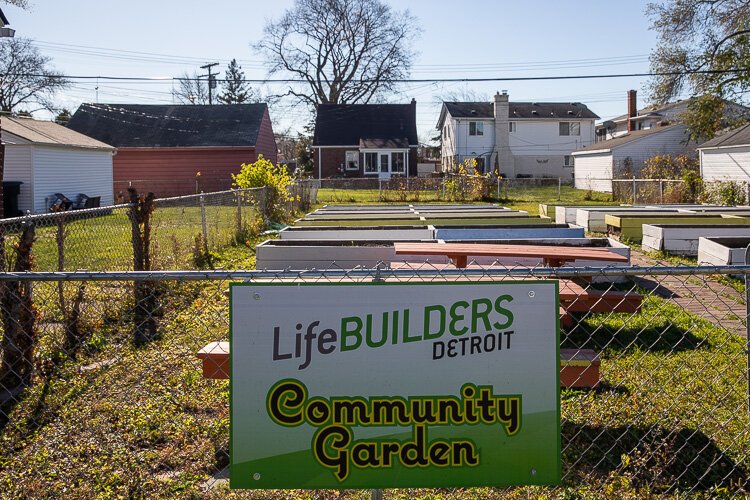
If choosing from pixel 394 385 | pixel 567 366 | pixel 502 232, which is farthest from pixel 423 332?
pixel 502 232

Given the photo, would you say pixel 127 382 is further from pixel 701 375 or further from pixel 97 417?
pixel 701 375

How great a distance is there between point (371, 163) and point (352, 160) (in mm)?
1458

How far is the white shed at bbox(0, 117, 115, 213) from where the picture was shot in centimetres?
2453

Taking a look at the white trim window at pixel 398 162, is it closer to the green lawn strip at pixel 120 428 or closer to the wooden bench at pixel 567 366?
the green lawn strip at pixel 120 428

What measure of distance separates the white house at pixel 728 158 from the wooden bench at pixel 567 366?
82.0 feet

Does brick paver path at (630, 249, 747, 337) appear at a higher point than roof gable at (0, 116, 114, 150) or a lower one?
lower

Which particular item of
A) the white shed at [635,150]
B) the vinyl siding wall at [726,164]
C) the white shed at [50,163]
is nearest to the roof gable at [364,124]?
the white shed at [635,150]

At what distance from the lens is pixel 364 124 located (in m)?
50.2

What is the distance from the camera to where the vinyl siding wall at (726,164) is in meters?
27.5

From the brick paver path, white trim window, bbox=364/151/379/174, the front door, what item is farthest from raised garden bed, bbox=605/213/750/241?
white trim window, bbox=364/151/379/174

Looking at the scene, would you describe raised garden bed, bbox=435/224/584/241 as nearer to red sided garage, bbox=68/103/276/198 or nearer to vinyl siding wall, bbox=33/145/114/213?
vinyl siding wall, bbox=33/145/114/213

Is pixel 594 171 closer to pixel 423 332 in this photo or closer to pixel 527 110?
pixel 527 110

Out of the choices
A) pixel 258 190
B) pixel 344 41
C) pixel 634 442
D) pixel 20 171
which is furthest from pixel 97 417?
pixel 344 41

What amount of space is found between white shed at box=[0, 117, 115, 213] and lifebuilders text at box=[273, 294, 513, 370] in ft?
73.3
